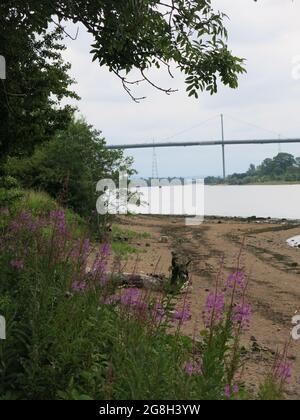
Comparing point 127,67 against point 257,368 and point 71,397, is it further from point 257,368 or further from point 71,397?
point 71,397

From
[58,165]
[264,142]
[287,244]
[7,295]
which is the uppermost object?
[264,142]

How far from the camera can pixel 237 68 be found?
536 cm

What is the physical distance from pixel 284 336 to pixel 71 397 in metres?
5.09

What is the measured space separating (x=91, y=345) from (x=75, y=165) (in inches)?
610

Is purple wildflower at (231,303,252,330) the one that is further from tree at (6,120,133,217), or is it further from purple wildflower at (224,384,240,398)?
tree at (6,120,133,217)

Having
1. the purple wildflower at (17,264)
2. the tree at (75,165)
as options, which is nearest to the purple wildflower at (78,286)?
the purple wildflower at (17,264)

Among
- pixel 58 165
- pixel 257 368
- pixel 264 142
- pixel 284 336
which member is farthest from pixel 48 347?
pixel 264 142

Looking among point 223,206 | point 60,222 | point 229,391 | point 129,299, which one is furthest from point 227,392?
point 223,206

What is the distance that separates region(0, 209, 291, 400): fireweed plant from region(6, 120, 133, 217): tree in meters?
13.9

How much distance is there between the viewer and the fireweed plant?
8.95 ft

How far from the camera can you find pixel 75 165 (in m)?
18.3

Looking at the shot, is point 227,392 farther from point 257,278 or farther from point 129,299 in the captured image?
point 257,278

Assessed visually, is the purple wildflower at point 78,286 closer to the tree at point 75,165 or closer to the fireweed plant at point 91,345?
the fireweed plant at point 91,345

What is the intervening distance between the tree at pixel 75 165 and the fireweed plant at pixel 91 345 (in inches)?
547
